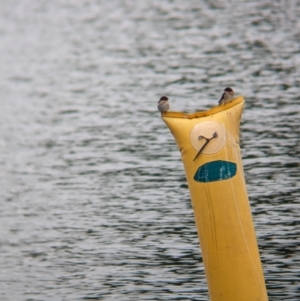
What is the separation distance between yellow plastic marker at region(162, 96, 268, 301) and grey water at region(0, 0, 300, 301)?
1366 millimetres

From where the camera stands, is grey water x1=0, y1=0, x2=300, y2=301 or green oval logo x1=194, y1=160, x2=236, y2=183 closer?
green oval logo x1=194, y1=160, x2=236, y2=183

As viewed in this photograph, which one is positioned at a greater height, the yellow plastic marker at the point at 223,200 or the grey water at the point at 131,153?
the grey water at the point at 131,153

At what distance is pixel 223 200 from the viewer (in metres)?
6.89

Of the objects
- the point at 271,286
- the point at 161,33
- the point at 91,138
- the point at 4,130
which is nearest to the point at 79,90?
the point at 4,130

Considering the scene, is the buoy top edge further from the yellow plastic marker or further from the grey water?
the grey water

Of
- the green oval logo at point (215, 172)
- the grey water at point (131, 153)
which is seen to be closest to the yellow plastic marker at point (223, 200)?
the green oval logo at point (215, 172)

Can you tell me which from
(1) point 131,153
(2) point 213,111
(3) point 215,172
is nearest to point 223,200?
(3) point 215,172

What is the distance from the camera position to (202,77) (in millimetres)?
20953

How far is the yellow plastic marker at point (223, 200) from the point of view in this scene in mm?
6902

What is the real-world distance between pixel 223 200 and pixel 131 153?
7.79 metres

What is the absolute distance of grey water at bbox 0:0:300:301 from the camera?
937cm

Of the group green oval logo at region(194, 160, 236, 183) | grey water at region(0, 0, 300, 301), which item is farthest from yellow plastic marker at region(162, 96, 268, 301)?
grey water at region(0, 0, 300, 301)

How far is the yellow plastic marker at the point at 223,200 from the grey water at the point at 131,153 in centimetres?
137

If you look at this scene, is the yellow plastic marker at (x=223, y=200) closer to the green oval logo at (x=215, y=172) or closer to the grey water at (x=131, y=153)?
the green oval logo at (x=215, y=172)
